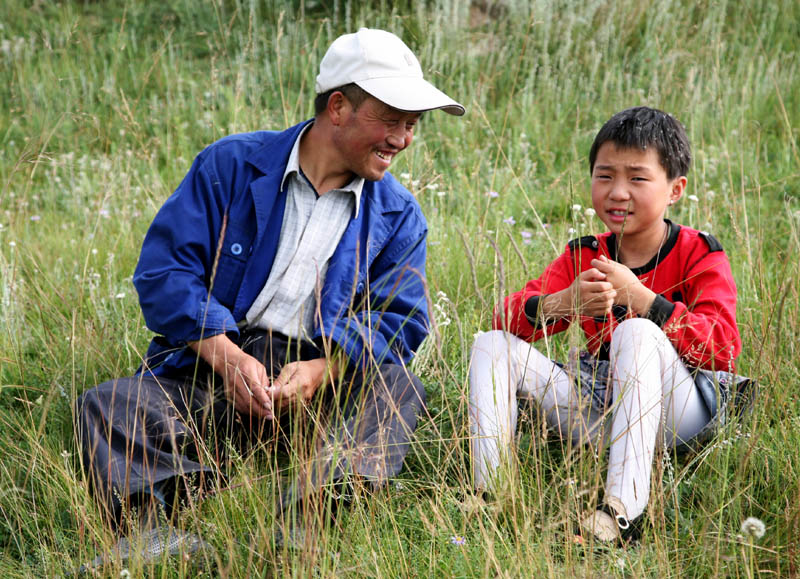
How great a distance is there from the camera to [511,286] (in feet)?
12.3

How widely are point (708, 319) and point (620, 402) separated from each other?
392 millimetres

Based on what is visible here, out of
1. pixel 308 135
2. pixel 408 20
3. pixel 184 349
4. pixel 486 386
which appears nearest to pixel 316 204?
pixel 308 135

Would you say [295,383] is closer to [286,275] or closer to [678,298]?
[286,275]

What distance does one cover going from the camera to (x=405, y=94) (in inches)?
106

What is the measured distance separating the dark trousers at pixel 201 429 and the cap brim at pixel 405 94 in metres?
0.81

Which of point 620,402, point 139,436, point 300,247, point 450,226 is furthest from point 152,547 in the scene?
point 450,226

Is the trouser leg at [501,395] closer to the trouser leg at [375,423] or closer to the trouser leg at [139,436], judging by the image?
the trouser leg at [375,423]

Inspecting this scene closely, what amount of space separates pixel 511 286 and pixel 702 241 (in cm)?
115

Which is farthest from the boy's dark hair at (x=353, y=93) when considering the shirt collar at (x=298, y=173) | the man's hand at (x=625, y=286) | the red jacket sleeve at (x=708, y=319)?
the red jacket sleeve at (x=708, y=319)

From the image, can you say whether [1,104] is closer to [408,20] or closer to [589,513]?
[408,20]

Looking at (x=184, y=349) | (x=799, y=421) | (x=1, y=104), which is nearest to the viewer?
(x=799, y=421)

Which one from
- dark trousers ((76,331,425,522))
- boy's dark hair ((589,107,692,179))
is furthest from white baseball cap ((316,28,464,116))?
dark trousers ((76,331,425,522))

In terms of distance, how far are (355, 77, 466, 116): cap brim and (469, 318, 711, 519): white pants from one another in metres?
0.73

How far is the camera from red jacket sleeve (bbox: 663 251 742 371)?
2.47 m
